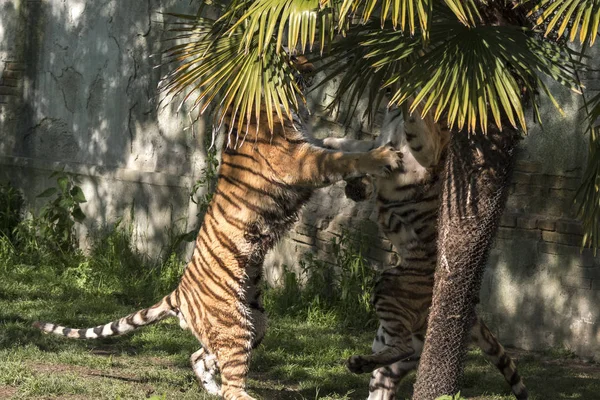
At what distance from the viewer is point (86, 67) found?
1050cm

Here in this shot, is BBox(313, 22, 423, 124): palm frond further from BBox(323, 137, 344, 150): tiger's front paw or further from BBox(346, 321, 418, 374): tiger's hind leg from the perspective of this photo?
BBox(346, 321, 418, 374): tiger's hind leg

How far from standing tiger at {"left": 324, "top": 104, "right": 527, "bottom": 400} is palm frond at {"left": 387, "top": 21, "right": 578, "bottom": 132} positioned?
1.28 meters

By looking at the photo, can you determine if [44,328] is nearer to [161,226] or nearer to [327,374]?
[327,374]

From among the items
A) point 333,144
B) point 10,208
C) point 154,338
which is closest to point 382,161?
point 333,144

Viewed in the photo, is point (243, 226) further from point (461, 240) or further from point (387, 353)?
point (461, 240)

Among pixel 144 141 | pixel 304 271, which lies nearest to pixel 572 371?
pixel 304 271

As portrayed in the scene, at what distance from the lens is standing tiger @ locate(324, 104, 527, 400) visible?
231 inches

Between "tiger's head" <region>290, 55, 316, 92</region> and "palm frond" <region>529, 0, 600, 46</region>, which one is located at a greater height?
"palm frond" <region>529, 0, 600, 46</region>

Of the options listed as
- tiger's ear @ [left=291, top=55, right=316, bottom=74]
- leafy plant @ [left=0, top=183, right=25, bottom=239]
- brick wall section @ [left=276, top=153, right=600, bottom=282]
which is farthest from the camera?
leafy plant @ [left=0, top=183, right=25, bottom=239]

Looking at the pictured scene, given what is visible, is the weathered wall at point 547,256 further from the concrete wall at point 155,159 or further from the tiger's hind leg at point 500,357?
the tiger's hind leg at point 500,357

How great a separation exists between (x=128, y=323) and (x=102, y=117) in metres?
4.50

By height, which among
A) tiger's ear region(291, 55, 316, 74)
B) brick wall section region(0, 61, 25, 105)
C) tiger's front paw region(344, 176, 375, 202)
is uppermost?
tiger's ear region(291, 55, 316, 74)

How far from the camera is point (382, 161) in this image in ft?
17.8

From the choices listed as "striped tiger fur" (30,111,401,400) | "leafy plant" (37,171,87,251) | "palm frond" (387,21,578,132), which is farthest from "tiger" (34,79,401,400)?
"leafy plant" (37,171,87,251)
